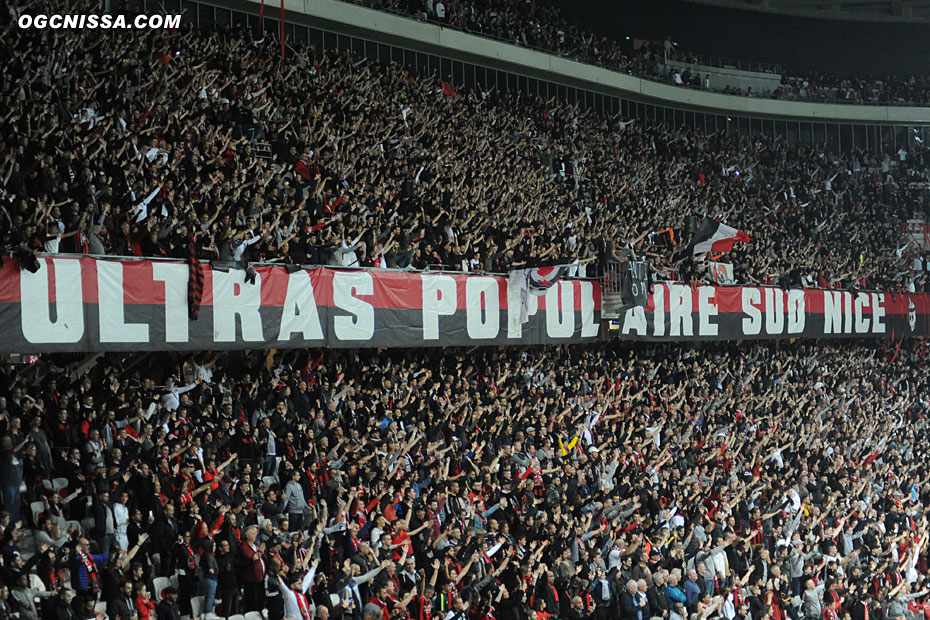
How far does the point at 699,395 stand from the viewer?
23250 mm

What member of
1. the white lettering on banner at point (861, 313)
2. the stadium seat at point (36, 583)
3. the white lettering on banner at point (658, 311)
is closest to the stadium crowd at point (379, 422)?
the stadium seat at point (36, 583)

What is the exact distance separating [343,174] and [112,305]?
6.78 meters

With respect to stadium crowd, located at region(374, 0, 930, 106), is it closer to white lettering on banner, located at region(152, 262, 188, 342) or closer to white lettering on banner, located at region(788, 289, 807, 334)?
white lettering on banner, located at region(788, 289, 807, 334)

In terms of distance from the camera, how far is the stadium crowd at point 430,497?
38.6 ft

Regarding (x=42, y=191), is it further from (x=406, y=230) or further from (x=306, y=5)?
(x=306, y=5)

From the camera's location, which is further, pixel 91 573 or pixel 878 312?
pixel 878 312

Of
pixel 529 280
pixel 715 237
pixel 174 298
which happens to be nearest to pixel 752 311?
pixel 715 237

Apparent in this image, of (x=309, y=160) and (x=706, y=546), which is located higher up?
(x=309, y=160)

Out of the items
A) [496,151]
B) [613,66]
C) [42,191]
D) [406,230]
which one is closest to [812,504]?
[406,230]

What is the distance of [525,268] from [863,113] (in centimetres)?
2614

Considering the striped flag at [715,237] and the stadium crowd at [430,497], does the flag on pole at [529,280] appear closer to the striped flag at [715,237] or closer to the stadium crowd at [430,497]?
the stadium crowd at [430,497]

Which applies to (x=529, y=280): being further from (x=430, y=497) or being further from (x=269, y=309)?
(x=430, y=497)

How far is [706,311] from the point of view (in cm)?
2423

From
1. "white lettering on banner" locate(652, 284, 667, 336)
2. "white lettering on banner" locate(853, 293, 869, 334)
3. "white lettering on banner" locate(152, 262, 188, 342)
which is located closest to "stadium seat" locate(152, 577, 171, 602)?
"white lettering on banner" locate(152, 262, 188, 342)
